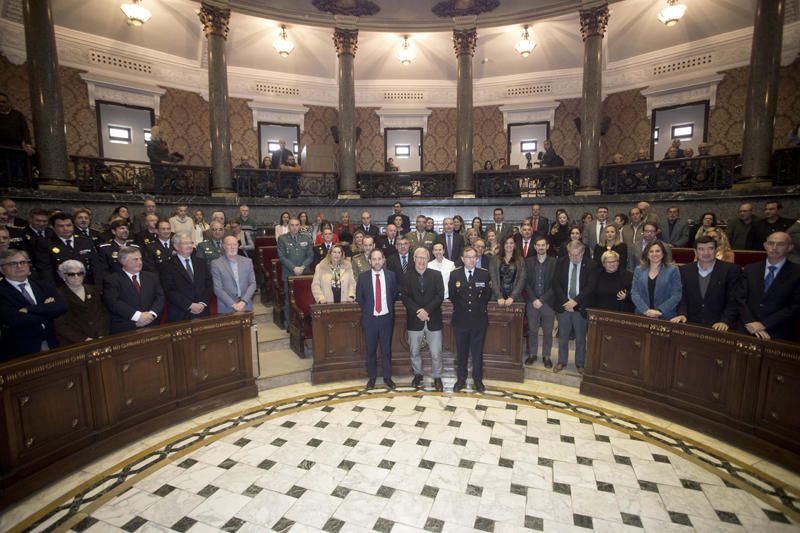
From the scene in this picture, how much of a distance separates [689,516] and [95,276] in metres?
6.43

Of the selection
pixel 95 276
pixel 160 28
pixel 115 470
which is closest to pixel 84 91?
pixel 160 28

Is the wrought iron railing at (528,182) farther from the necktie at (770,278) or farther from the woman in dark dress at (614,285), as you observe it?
the necktie at (770,278)

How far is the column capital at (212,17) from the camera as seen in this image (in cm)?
979

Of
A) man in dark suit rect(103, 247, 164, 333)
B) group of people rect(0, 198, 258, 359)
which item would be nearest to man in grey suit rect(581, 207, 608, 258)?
group of people rect(0, 198, 258, 359)

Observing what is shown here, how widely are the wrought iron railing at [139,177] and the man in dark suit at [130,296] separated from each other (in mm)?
5900

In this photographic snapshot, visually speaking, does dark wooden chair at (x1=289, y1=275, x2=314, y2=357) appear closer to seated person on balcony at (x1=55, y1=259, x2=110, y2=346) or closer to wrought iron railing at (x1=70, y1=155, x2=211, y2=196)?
seated person on balcony at (x1=55, y1=259, x2=110, y2=346)

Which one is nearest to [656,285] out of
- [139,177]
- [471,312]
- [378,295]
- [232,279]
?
[471,312]

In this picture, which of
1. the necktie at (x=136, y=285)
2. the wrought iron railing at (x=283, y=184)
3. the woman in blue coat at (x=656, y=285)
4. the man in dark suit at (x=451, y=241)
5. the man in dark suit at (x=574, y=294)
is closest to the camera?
the necktie at (x=136, y=285)

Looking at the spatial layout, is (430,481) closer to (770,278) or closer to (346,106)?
(770,278)

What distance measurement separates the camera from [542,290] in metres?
5.61

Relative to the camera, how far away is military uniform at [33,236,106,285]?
464cm

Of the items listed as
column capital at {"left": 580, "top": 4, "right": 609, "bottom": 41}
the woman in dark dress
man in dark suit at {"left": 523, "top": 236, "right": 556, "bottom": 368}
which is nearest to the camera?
the woman in dark dress

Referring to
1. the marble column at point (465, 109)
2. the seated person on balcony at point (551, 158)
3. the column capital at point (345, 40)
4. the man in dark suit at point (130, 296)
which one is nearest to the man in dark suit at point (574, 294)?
the man in dark suit at point (130, 296)

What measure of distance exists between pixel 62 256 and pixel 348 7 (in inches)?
379
